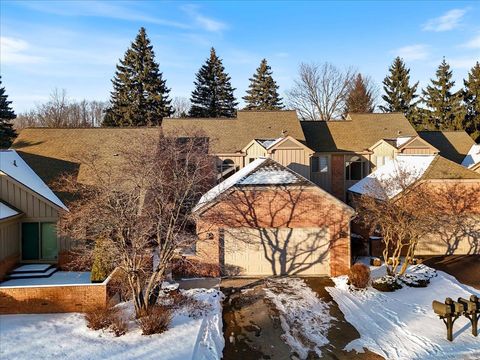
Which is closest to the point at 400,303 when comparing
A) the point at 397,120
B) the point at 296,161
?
the point at 296,161

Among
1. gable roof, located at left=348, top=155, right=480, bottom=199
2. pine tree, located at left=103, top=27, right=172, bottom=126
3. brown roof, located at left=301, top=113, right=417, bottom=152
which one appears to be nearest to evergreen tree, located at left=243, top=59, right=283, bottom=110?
pine tree, located at left=103, top=27, right=172, bottom=126

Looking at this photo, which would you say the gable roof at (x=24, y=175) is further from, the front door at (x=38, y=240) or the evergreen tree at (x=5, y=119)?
the evergreen tree at (x=5, y=119)

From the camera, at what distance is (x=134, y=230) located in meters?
11.5

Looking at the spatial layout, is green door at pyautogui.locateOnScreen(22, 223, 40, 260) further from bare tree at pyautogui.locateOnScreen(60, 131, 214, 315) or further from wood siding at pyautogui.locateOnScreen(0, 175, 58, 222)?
bare tree at pyautogui.locateOnScreen(60, 131, 214, 315)

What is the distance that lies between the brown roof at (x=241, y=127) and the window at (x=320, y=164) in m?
1.99

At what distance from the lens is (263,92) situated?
50.2m

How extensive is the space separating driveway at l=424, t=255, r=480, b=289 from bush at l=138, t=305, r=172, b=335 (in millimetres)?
12269

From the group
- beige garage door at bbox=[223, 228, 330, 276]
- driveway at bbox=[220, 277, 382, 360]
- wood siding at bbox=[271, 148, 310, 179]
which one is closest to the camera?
driveway at bbox=[220, 277, 382, 360]

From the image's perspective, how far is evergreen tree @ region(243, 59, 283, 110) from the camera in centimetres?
5003

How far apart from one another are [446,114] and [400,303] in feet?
127

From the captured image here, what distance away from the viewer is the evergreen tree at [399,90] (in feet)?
159

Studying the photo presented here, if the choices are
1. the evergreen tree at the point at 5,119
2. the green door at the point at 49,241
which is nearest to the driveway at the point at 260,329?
the green door at the point at 49,241

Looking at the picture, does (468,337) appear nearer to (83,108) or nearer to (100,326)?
(100,326)

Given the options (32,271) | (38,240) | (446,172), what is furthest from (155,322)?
(446,172)
